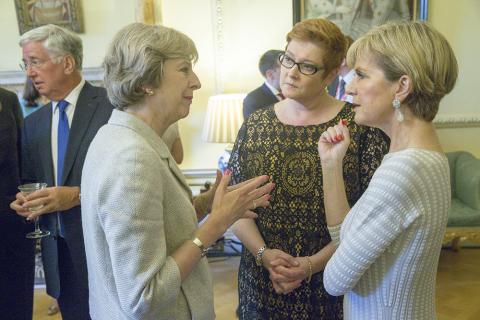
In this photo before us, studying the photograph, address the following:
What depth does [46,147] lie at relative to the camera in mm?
2033

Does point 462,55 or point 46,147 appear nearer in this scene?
point 46,147

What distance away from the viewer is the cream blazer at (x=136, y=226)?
105 centimetres

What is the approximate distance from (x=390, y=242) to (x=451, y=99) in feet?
12.2

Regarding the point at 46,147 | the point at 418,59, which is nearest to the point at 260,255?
the point at 418,59

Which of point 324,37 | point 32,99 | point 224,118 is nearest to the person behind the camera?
point 324,37

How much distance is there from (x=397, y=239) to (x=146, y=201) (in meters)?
0.61

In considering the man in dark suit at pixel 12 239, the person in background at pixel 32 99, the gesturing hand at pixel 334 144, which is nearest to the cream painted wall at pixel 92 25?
the person in background at pixel 32 99

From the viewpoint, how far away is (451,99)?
4.36 metres

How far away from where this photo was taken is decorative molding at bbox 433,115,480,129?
171 inches

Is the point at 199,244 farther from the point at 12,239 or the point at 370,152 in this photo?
the point at 12,239

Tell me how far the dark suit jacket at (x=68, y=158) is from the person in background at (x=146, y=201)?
0.74 m

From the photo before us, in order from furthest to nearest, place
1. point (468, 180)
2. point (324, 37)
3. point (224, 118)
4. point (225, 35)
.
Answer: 1. point (225, 35)
2. point (468, 180)
3. point (224, 118)
4. point (324, 37)

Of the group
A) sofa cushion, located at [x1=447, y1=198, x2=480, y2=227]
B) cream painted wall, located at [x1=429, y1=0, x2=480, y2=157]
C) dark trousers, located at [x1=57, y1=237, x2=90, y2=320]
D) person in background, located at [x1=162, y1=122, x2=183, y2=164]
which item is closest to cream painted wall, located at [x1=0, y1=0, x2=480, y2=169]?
cream painted wall, located at [x1=429, y1=0, x2=480, y2=157]

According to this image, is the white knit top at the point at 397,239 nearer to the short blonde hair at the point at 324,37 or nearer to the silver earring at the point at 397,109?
the silver earring at the point at 397,109
